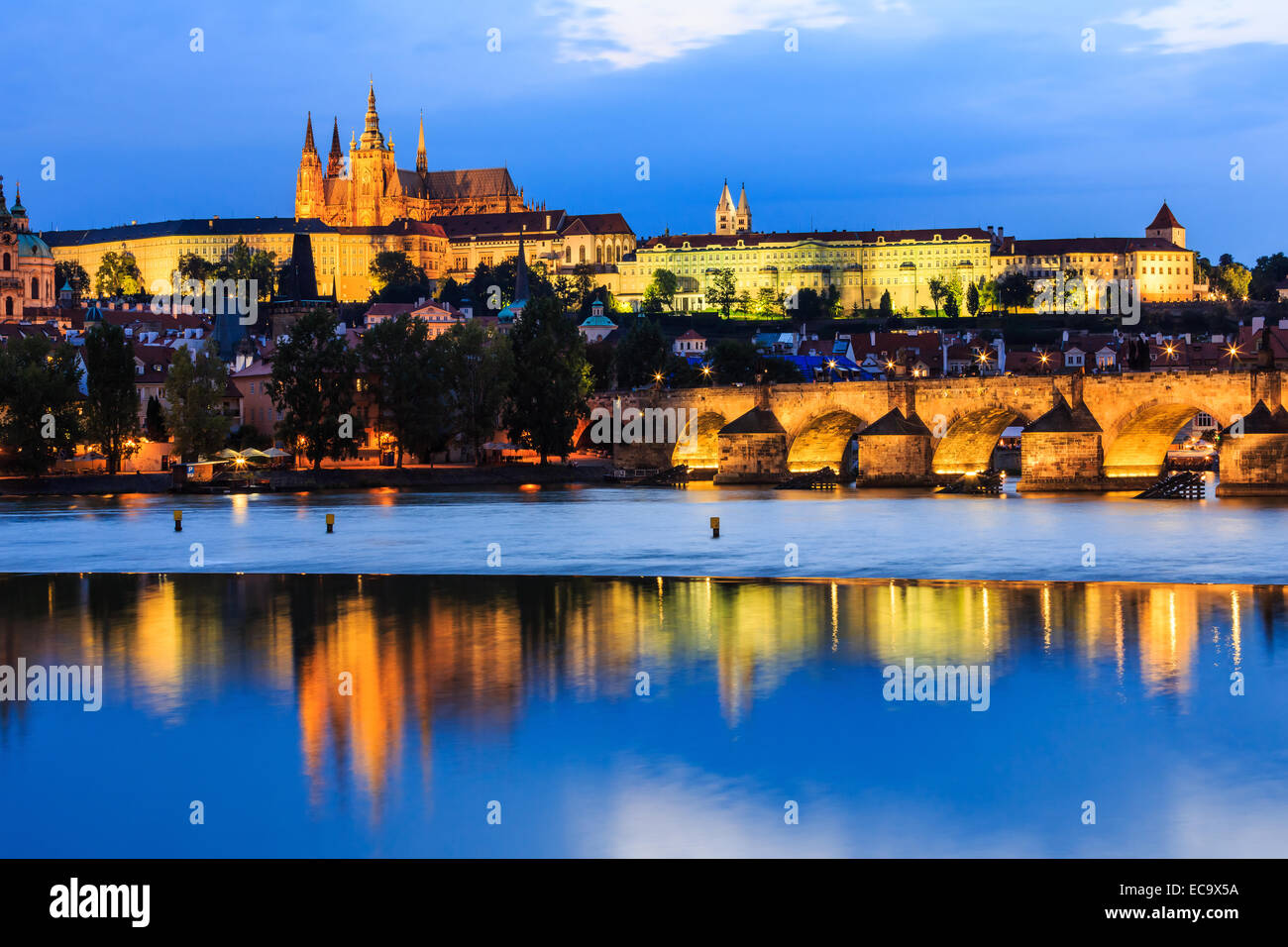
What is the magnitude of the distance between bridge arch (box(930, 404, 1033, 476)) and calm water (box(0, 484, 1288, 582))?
4.37 meters

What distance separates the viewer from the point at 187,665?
66.4 ft

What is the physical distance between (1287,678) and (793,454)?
5319cm

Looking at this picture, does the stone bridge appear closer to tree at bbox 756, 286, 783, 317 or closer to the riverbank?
the riverbank

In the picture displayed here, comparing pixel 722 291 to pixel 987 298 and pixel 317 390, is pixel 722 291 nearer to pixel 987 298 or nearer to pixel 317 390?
pixel 987 298

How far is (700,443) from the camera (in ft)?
251

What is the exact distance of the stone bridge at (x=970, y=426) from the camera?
52.1 meters

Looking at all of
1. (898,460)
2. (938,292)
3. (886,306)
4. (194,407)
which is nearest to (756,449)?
(898,460)

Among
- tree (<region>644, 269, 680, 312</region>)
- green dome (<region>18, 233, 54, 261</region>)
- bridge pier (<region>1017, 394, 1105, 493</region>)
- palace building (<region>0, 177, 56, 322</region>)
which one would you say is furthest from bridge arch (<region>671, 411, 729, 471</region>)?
tree (<region>644, 269, 680, 312</region>)

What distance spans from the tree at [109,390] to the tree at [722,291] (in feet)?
363

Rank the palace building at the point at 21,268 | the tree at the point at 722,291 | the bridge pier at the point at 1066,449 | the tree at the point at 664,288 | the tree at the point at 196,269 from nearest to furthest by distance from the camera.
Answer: the bridge pier at the point at 1066,449, the palace building at the point at 21,268, the tree at the point at 722,291, the tree at the point at 664,288, the tree at the point at 196,269

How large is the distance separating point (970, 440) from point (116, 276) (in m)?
141

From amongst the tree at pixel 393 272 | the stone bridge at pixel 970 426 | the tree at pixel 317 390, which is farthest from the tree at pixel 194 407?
the tree at pixel 393 272

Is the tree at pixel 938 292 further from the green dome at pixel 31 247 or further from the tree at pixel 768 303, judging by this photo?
the green dome at pixel 31 247
